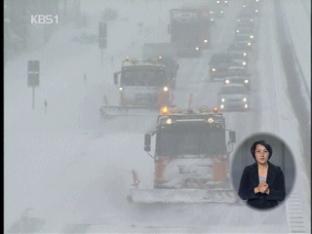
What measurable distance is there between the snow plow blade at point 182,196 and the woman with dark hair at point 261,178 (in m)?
5.94

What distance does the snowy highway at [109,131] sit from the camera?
17297 mm

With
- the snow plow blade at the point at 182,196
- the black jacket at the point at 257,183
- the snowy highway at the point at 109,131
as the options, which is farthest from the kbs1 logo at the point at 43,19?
the black jacket at the point at 257,183

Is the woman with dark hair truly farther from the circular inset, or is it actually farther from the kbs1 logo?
the kbs1 logo

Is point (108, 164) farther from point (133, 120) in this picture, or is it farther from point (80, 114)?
point (80, 114)

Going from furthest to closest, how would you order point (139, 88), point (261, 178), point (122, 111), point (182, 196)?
1. point (139, 88)
2. point (122, 111)
3. point (182, 196)
4. point (261, 178)

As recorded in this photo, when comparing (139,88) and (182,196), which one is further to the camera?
(139,88)

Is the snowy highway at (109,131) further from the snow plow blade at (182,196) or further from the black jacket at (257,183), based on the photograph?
the black jacket at (257,183)

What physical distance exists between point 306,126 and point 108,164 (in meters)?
4.85

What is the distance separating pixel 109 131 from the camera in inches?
880

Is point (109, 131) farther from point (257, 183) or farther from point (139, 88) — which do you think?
point (257, 183)

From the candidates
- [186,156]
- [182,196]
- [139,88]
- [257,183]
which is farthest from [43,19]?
[257,183]

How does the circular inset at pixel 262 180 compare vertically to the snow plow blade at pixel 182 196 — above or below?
above

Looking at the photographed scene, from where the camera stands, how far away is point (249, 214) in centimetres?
1778

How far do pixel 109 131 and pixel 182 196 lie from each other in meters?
4.94
